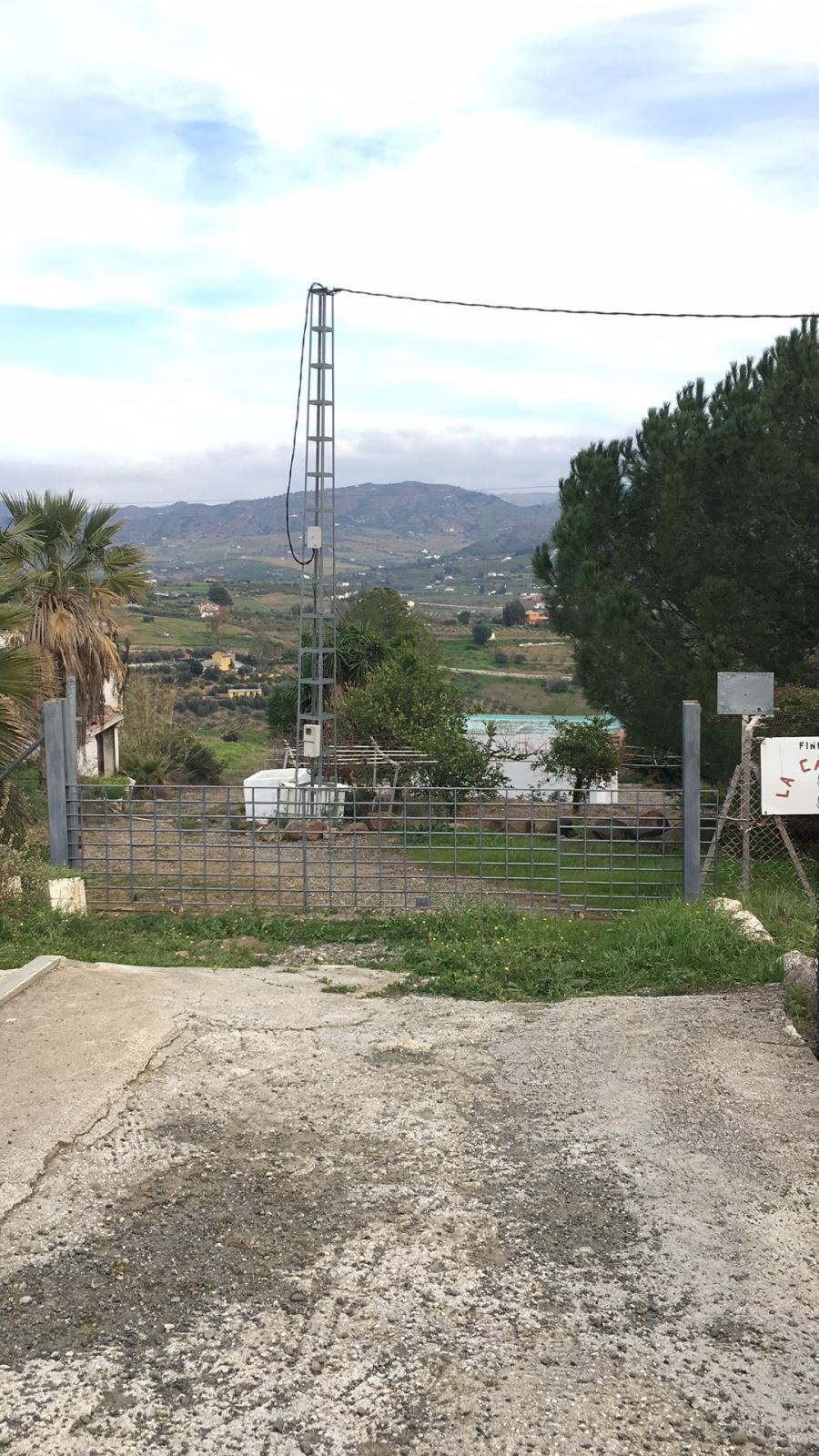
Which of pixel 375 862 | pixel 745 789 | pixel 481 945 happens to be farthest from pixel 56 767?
pixel 745 789

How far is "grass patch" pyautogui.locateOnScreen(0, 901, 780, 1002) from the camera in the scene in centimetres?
845

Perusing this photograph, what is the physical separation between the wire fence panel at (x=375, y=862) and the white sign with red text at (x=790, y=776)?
0.98 metres

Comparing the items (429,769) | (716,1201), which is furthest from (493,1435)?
(429,769)

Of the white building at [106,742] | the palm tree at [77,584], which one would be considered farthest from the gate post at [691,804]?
the white building at [106,742]

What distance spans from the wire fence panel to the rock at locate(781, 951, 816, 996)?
1.31m

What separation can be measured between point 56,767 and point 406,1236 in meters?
7.27

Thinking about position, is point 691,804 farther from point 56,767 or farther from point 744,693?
point 56,767

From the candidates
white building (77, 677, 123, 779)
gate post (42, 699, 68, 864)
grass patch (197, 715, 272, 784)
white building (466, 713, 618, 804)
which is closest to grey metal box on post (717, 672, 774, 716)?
gate post (42, 699, 68, 864)

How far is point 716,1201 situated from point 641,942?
13.8 ft

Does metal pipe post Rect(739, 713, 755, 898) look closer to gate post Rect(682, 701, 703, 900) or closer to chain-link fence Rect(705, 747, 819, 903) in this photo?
chain-link fence Rect(705, 747, 819, 903)

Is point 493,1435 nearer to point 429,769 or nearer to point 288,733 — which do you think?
point 429,769

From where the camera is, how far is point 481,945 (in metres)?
9.23

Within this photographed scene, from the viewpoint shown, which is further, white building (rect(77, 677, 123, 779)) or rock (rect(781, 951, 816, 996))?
white building (rect(77, 677, 123, 779))

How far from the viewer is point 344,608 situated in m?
43.1
